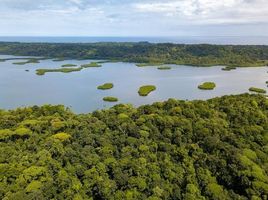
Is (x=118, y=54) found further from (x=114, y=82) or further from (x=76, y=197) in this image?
(x=76, y=197)

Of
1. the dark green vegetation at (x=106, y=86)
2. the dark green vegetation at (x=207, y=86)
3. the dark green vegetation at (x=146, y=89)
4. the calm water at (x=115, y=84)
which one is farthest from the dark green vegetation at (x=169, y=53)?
the dark green vegetation at (x=106, y=86)

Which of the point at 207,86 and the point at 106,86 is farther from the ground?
the point at 207,86

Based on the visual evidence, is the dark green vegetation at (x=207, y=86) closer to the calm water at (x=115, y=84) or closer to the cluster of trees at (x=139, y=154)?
the calm water at (x=115, y=84)

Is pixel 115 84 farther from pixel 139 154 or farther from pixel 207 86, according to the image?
pixel 139 154

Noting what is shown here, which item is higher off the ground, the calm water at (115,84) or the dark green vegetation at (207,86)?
the dark green vegetation at (207,86)

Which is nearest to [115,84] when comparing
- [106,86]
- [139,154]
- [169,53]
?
[106,86]

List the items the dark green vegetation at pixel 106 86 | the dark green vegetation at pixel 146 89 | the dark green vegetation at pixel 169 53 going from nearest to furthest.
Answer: the dark green vegetation at pixel 146 89
the dark green vegetation at pixel 106 86
the dark green vegetation at pixel 169 53
